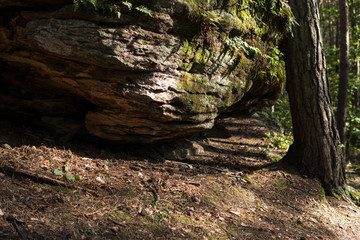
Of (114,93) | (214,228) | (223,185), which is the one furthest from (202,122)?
(214,228)

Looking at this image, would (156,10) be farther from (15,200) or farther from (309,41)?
(309,41)

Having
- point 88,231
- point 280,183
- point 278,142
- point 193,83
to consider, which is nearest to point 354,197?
point 280,183

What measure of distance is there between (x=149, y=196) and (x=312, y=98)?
15.2 feet

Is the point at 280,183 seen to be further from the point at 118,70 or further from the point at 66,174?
the point at 66,174

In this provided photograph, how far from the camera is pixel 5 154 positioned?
4324mm

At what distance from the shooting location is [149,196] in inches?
168

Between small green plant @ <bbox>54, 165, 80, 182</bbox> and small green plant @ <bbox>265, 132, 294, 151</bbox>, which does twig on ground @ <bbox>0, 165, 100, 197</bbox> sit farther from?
small green plant @ <bbox>265, 132, 294, 151</bbox>

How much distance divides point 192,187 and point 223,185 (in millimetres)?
747

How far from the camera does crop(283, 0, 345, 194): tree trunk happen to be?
6617mm

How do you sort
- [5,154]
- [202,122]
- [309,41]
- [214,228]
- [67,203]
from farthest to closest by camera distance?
[309,41]
[202,122]
[5,154]
[214,228]
[67,203]

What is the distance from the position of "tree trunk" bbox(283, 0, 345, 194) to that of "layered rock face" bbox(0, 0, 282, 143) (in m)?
0.94

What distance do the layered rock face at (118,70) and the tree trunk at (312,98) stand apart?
0.94m

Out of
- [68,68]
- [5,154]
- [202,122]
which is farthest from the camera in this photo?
[202,122]

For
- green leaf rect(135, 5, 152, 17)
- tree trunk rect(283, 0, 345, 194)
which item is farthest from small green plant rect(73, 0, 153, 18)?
tree trunk rect(283, 0, 345, 194)
